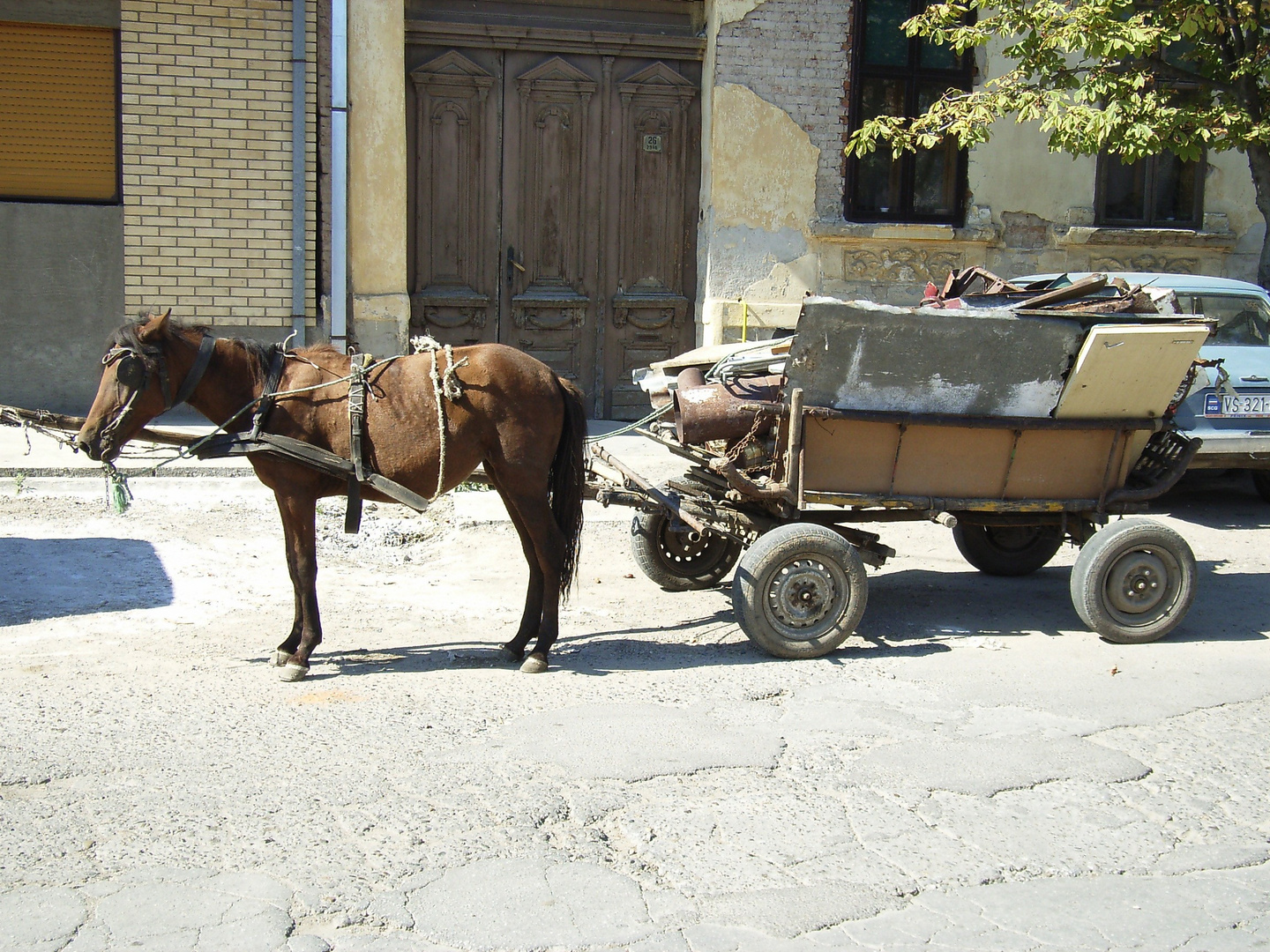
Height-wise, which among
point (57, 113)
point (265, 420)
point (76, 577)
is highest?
point (57, 113)

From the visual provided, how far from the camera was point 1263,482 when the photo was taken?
10.1m

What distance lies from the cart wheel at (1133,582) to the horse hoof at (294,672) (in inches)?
151

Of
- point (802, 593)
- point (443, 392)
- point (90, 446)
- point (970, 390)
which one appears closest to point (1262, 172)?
point (970, 390)

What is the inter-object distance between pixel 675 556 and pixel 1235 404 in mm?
4877

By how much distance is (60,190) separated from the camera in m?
11.3

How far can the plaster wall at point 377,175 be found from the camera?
1117 centimetres

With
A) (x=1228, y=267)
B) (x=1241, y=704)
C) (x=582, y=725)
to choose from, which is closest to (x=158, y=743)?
(x=582, y=725)

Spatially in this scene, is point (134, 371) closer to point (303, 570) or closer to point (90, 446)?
point (90, 446)

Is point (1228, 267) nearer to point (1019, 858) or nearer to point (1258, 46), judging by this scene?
point (1258, 46)

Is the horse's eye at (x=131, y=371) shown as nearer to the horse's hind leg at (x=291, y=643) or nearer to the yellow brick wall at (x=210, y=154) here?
the horse's hind leg at (x=291, y=643)

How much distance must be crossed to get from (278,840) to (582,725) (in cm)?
140

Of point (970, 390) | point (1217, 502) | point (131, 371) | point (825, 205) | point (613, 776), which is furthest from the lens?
point (825, 205)

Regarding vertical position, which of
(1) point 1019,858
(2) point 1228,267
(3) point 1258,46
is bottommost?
(1) point 1019,858

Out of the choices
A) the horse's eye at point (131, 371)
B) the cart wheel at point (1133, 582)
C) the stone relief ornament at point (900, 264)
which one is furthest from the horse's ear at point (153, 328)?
the stone relief ornament at point (900, 264)
